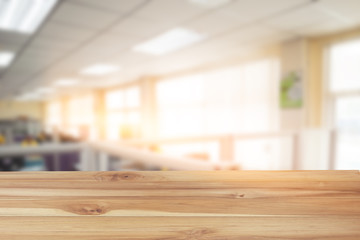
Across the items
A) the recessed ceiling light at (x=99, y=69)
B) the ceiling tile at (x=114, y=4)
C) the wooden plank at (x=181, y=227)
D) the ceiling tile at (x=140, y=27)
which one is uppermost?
the recessed ceiling light at (x=99, y=69)

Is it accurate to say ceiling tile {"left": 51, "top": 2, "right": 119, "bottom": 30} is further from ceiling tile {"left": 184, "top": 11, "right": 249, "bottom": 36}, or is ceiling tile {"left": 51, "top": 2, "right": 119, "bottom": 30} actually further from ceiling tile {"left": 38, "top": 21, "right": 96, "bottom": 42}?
ceiling tile {"left": 184, "top": 11, "right": 249, "bottom": 36}

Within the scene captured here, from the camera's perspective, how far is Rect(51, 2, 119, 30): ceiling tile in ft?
9.42

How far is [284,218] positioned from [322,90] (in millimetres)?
4257

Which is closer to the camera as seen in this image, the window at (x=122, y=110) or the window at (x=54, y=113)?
the window at (x=122, y=110)

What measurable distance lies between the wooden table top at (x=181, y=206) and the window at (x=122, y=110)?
23.0 feet

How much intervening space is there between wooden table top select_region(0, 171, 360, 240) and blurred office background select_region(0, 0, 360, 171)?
36 cm

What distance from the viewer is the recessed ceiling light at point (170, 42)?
12.6 feet

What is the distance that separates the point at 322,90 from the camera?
409cm

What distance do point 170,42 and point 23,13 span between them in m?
2.08

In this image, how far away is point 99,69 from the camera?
20.8ft

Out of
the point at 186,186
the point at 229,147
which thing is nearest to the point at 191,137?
the point at 229,147

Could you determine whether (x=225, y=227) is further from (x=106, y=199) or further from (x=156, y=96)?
(x=156, y=96)

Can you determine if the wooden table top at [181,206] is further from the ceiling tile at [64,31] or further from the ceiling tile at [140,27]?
the ceiling tile at [64,31]

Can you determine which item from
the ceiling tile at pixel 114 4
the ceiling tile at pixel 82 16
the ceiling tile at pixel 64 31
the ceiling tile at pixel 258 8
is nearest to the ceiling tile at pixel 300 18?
the ceiling tile at pixel 258 8
